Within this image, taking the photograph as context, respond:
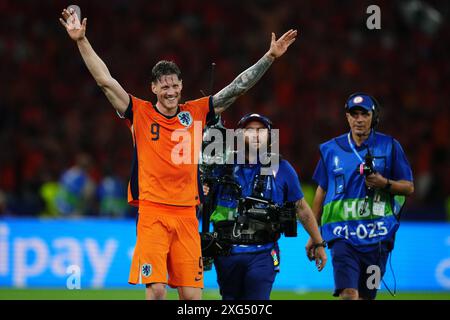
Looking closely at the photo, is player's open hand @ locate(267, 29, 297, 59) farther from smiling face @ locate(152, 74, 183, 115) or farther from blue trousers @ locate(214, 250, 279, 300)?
blue trousers @ locate(214, 250, 279, 300)

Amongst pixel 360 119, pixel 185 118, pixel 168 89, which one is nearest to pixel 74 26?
pixel 168 89

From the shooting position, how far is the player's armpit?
766 centimetres

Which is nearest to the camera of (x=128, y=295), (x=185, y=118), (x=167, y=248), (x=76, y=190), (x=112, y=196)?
(x=167, y=248)

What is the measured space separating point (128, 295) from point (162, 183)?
6742mm

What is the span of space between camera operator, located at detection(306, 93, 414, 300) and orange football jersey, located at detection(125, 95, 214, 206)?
164 cm

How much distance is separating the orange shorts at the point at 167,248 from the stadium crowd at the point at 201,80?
1022 cm

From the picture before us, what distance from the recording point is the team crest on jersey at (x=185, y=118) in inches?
306

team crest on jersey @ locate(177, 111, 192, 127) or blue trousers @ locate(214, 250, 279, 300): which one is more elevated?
team crest on jersey @ locate(177, 111, 192, 127)

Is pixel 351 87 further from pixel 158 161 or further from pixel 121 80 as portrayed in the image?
pixel 158 161

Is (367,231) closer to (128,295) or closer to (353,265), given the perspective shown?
(353,265)

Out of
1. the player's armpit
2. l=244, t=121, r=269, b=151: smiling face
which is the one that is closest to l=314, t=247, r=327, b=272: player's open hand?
l=244, t=121, r=269, b=151: smiling face

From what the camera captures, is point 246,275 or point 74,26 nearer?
point 74,26

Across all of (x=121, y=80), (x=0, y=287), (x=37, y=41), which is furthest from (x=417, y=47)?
(x=0, y=287)

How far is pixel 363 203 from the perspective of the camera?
8750 mm
